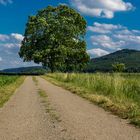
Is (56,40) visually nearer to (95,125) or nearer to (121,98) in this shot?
(121,98)

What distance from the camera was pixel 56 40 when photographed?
267 ft

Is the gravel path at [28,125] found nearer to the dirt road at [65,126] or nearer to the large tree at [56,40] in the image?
the dirt road at [65,126]

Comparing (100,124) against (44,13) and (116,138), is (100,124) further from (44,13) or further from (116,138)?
(44,13)

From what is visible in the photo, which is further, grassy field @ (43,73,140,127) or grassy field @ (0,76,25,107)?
grassy field @ (0,76,25,107)

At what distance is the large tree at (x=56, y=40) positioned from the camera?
82500 millimetres

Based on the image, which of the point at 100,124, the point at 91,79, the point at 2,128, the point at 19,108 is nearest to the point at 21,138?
the point at 2,128

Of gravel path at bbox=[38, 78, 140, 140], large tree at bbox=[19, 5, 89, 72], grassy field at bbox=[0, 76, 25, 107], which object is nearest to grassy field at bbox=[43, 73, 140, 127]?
gravel path at bbox=[38, 78, 140, 140]

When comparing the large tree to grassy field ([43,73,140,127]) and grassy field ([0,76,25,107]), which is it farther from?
grassy field ([43,73,140,127])

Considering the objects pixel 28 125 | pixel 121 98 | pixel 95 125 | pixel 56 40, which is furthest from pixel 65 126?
pixel 56 40

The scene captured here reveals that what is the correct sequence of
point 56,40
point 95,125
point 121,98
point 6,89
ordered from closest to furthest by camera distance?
1. point 95,125
2. point 121,98
3. point 6,89
4. point 56,40

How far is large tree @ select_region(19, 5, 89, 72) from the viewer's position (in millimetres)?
82500

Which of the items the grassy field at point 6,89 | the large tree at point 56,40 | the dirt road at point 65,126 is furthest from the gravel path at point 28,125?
the large tree at point 56,40

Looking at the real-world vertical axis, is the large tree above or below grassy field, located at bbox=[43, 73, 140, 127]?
above

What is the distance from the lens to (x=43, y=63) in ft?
282
